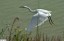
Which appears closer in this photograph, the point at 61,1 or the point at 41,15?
the point at 41,15

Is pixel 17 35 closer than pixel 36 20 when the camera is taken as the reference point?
Yes

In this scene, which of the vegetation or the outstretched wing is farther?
the outstretched wing

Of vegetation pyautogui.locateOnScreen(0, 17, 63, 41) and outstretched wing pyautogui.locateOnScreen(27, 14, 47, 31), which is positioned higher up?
outstretched wing pyautogui.locateOnScreen(27, 14, 47, 31)

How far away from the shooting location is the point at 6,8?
21.9ft

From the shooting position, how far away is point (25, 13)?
5.88m

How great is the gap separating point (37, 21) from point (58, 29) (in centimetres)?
221

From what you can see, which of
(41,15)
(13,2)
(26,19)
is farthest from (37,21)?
(13,2)

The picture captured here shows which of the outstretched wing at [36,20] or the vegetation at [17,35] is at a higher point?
the outstretched wing at [36,20]

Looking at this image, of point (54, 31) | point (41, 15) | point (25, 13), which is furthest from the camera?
point (25, 13)

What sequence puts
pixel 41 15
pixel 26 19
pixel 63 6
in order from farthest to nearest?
pixel 63 6
pixel 26 19
pixel 41 15

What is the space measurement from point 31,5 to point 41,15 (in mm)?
3941

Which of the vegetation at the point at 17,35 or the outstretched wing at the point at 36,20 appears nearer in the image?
the vegetation at the point at 17,35

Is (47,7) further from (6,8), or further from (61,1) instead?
(6,8)

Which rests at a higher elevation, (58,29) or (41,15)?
(41,15)
